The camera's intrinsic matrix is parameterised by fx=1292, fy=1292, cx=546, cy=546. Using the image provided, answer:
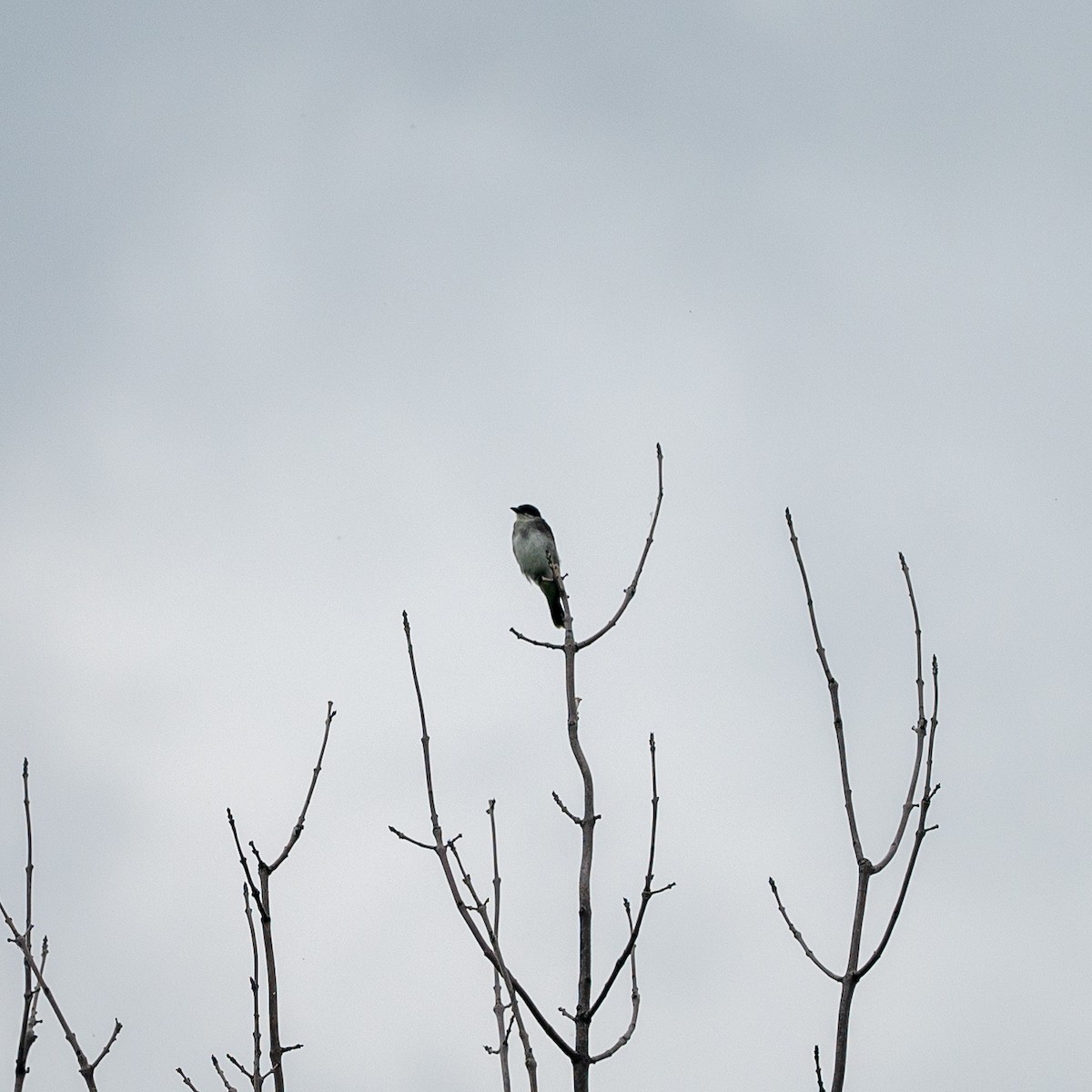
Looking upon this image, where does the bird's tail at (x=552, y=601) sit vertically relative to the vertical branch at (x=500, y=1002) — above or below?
above

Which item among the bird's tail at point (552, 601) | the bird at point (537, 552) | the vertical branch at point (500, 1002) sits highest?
the bird at point (537, 552)

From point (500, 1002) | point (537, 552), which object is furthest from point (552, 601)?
point (500, 1002)

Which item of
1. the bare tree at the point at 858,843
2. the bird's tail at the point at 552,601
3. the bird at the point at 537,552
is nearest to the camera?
the bare tree at the point at 858,843

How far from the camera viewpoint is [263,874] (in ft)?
13.6

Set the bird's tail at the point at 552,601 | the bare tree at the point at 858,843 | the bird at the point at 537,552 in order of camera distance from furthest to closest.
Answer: the bird at the point at 537,552 → the bird's tail at the point at 552,601 → the bare tree at the point at 858,843

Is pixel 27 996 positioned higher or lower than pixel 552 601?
lower

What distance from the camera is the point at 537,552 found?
14.9m

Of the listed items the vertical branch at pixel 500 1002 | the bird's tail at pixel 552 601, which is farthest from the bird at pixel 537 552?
the vertical branch at pixel 500 1002

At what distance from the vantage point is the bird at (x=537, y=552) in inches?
578

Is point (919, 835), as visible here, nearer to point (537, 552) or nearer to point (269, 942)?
point (269, 942)

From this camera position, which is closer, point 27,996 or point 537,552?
point 27,996

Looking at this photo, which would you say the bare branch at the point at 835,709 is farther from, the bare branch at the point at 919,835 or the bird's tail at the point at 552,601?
the bird's tail at the point at 552,601

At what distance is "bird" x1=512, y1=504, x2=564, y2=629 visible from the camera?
14680 mm

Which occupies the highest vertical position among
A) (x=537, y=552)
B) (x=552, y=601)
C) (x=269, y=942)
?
(x=537, y=552)
